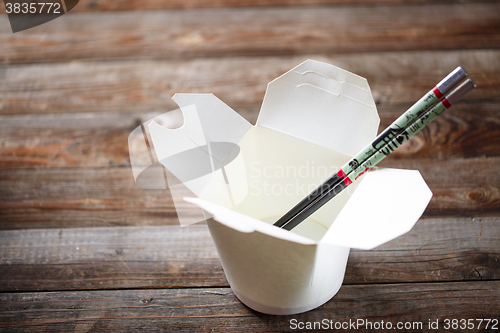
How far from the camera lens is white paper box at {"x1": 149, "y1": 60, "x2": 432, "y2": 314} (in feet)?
1.03

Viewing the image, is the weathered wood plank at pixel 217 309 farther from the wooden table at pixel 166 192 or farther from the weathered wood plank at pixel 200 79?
the weathered wood plank at pixel 200 79

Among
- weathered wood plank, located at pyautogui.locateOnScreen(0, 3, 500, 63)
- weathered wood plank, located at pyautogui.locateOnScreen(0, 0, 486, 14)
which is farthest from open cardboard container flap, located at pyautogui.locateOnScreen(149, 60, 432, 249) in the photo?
weathered wood plank, located at pyautogui.locateOnScreen(0, 0, 486, 14)

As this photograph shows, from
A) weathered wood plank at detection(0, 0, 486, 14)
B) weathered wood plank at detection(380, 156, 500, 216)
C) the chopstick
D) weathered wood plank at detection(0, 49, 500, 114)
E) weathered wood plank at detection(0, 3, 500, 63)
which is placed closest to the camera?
the chopstick

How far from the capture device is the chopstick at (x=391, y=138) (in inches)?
11.3

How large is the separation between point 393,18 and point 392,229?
740 mm

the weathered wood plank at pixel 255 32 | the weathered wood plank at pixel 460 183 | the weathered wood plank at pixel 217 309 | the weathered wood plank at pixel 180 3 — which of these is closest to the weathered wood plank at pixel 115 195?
the weathered wood plank at pixel 460 183

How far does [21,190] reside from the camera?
1.88ft

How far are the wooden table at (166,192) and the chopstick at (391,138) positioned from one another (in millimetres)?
119

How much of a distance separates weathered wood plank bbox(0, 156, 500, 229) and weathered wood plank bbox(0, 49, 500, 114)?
159mm

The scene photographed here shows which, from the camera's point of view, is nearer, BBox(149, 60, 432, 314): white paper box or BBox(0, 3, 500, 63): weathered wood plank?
BBox(149, 60, 432, 314): white paper box

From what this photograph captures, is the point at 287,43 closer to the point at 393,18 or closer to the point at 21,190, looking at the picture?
the point at 393,18

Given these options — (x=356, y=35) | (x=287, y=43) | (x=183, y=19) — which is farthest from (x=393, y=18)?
(x=183, y=19)

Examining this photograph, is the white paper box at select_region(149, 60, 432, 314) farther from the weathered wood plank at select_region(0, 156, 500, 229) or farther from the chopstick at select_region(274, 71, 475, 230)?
the weathered wood plank at select_region(0, 156, 500, 229)

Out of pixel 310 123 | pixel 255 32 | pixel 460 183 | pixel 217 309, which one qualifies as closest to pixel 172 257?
pixel 217 309
